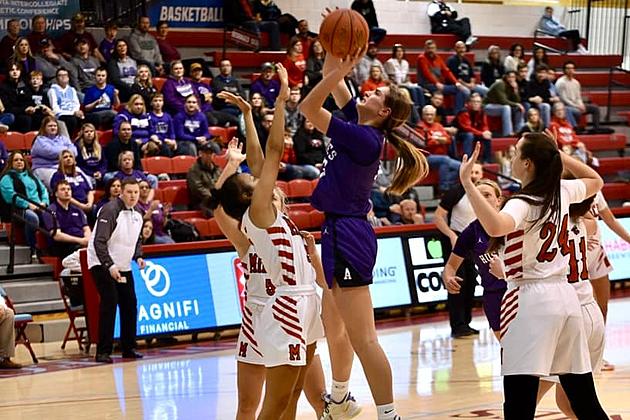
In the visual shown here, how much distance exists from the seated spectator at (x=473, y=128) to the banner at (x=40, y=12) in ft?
20.3

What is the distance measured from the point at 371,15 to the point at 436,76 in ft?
6.24

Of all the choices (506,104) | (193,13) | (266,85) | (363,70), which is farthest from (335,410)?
(193,13)

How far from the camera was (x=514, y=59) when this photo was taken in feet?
66.9

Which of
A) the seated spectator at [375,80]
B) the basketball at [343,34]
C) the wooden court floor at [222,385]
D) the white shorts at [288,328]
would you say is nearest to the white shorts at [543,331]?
the white shorts at [288,328]

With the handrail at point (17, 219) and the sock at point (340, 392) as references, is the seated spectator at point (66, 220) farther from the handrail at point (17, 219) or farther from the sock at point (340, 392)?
the sock at point (340, 392)

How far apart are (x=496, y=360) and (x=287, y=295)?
16.0ft

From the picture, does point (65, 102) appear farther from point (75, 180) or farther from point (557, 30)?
point (557, 30)

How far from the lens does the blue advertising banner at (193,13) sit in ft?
63.5

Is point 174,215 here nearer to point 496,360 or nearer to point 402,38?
point 496,360

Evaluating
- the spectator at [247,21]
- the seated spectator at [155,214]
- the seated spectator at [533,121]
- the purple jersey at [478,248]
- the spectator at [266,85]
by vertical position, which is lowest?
the seated spectator at [155,214]

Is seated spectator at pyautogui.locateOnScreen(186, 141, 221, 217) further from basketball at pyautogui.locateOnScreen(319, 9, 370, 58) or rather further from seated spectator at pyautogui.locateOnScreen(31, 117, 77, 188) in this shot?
basketball at pyautogui.locateOnScreen(319, 9, 370, 58)

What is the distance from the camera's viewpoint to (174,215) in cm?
1412

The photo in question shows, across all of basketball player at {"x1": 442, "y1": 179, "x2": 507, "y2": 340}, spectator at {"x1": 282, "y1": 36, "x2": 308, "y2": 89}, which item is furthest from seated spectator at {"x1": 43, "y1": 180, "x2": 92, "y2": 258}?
basketball player at {"x1": 442, "y1": 179, "x2": 507, "y2": 340}

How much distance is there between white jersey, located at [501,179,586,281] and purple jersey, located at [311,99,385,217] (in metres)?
0.95
